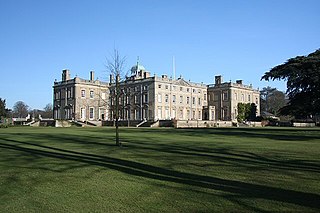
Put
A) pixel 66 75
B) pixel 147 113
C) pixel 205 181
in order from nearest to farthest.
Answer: pixel 205 181
pixel 147 113
pixel 66 75

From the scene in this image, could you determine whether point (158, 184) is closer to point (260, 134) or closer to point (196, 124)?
point (260, 134)

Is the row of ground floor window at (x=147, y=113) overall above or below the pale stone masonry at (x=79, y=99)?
below

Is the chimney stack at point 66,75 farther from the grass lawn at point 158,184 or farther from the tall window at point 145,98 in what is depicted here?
the grass lawn at point 158,184

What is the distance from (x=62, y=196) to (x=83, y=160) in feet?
14.9

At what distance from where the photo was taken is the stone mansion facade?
244ft

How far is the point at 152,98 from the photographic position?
7319cm

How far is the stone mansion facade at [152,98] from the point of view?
74.5 metres

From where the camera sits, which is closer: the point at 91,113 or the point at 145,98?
the point at 145,98

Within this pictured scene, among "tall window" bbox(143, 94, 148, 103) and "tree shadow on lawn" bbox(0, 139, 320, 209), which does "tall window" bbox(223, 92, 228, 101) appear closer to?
"tall window" bbox(143, 94, 148, 103)

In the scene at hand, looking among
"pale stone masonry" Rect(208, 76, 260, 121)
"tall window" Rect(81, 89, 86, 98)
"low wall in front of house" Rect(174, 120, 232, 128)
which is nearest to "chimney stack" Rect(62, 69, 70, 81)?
"tall window" Rect(81, 89, 86, 98)

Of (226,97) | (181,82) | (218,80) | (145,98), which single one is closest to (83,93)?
(145,98)

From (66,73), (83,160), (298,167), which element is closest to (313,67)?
(298,167)

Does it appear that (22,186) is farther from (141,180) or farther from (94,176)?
(141,180)

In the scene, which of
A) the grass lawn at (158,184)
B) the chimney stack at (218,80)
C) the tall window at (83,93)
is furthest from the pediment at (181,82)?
the grass lawn at (158,184)
